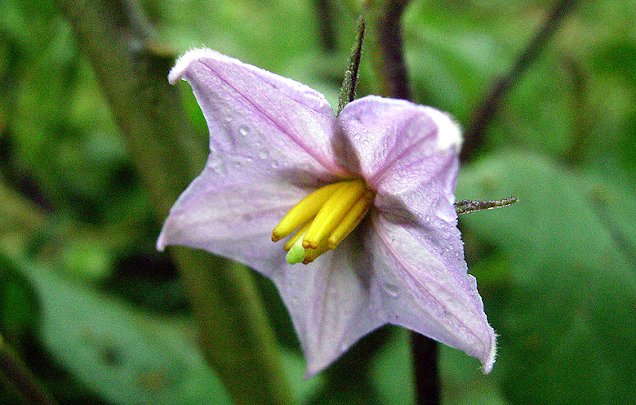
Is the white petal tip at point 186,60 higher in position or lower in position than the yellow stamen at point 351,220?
higher

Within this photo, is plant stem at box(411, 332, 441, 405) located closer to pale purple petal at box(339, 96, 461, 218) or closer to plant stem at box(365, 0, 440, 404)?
plant stem at box(365, 0, 440, 404)

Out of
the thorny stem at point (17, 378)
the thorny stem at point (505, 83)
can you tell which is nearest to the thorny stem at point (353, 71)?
the thorny stem at point (17, 378)

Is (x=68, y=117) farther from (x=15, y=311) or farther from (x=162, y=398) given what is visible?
(x=162, y=398)

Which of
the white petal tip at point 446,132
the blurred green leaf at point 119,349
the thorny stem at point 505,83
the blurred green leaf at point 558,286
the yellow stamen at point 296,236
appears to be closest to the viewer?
the white petal tip at point 446,132

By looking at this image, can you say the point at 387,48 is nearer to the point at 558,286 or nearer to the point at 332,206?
the point at 332,206

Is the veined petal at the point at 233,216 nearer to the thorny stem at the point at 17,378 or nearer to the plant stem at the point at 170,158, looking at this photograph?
the plant stem at the point at 170,158

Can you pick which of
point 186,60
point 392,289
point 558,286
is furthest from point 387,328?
point 186,60

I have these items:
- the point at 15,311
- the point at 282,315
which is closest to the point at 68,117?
the point at 15,311
